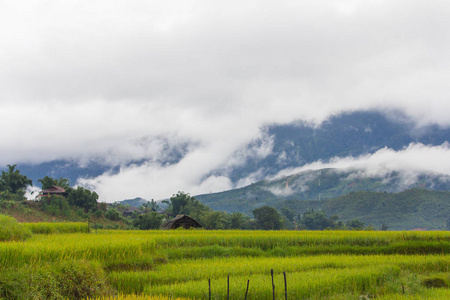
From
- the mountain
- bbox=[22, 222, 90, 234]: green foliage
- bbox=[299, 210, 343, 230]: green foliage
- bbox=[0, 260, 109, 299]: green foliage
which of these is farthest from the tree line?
the mountain

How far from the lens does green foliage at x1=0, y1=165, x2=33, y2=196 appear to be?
6662 centimetres

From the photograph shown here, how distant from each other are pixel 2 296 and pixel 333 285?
953cm

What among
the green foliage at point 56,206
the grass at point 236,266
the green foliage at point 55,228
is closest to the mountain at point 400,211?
the green foliage at point 56,206

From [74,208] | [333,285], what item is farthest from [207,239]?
[74,208]

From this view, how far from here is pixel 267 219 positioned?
270 feet

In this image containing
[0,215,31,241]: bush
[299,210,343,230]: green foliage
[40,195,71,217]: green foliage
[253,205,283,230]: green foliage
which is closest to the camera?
[0,215,31,241]: bush

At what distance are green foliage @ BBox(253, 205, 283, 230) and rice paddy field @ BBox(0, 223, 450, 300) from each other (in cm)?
6206

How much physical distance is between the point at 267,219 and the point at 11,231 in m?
69.4

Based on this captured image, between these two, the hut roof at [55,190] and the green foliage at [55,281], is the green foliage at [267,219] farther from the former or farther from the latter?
the green foliage at [55,281]

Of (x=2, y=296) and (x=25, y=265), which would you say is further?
(x=25, y=265)

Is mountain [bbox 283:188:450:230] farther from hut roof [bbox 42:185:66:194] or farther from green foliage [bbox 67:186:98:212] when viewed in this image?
hut roof [bbox 42:185:66:194]

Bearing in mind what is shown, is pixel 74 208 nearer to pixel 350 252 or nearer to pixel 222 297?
pixel 350 252

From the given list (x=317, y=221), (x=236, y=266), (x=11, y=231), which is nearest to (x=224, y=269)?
(x=236, y=266)

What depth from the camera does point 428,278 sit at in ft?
47.1
